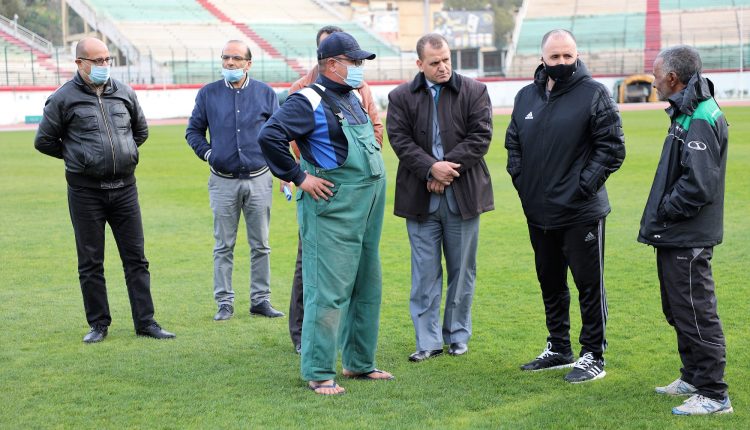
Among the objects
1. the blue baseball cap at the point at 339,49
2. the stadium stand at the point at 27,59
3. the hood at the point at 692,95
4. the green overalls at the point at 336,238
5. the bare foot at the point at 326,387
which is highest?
the stadium stand at the point at 27,59

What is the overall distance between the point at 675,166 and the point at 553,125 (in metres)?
0.84

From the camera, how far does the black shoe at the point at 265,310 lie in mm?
7340

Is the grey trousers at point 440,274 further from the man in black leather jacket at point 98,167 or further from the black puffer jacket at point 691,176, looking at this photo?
the man in black leather jacket at point 98,167

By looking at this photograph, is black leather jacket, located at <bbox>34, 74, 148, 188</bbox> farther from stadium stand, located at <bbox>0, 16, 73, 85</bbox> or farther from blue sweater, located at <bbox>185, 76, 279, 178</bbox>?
stadium stand, located at <bbox>0, 16, 73, 85</bbox>

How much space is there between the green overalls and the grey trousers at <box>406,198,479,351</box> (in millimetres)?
743

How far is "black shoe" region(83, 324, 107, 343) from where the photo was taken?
657cm

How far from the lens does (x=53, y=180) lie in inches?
706

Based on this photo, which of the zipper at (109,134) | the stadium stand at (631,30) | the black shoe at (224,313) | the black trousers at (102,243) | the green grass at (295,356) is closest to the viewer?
the green grass at (295,356)

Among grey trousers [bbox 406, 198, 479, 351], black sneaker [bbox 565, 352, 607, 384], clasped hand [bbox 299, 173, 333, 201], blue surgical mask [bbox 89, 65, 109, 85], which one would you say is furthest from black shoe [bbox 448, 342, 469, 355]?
blue surgical mask [bbox 89, 65, 109, 85]

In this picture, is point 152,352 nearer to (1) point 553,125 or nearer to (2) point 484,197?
(2) point 484,197

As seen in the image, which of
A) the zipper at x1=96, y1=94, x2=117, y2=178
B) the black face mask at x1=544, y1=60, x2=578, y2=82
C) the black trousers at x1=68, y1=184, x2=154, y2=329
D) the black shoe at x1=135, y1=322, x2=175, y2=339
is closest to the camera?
the black face mask at x1=544, y1=60, x2=578, y2=82

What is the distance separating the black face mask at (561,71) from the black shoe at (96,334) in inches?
145

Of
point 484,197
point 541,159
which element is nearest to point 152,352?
point 484,197

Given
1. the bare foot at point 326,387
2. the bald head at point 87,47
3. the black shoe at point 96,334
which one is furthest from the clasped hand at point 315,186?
the black shoe at point 96,334
